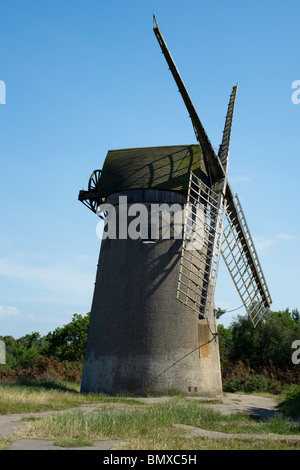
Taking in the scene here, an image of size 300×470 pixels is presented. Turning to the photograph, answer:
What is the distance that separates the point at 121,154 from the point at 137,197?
112 inches

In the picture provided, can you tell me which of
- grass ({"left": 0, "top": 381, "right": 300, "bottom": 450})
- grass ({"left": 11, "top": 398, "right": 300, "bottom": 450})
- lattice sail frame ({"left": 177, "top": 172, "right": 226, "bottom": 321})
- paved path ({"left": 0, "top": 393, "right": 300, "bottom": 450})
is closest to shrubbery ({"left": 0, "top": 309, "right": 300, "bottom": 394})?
paved path ({"left": 0, "top": 393, "right": 300, "bottom": 450})

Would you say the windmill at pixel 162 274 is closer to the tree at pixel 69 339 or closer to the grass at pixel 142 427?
the grass at pixel 142 427

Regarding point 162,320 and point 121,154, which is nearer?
point 162,320

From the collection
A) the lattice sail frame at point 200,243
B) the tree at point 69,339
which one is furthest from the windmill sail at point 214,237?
the tree at point 69,339

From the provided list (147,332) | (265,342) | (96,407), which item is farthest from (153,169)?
(265,342)

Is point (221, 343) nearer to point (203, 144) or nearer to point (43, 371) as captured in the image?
point (43, 371)

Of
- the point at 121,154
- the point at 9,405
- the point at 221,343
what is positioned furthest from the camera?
the point at 221,343

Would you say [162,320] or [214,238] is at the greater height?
[214,238]

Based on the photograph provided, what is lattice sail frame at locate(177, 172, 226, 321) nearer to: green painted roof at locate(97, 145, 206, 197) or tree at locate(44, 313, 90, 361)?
green painted roof at locate(97, 145, 206, 197)

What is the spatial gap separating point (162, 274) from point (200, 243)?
1916mm

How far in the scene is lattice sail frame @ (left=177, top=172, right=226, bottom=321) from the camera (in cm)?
1636

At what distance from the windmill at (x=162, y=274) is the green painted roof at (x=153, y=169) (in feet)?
0.13

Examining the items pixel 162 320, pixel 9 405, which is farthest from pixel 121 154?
pixel 9 405
